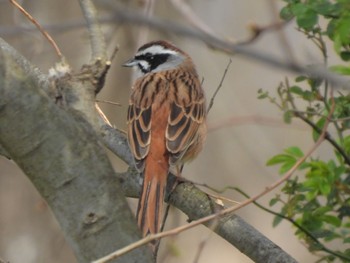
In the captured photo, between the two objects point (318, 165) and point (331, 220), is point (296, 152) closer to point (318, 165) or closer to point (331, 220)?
point (318, 165)

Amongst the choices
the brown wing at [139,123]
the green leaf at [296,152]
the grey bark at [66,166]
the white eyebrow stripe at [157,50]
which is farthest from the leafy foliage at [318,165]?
the white eyebrow stripe at [157,50]

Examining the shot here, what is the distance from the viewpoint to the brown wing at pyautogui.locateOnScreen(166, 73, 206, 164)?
13.8ft

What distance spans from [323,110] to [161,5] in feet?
16.2

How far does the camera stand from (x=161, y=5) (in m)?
8.27

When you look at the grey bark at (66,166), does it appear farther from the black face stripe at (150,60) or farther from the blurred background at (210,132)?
the blurred background at (210,132)

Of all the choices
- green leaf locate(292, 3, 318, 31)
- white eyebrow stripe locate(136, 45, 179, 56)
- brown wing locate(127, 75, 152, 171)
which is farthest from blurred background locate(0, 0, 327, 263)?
green leaf locate(292, 3, 318, 31)

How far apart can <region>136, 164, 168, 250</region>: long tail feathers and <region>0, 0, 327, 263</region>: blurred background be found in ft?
10.4

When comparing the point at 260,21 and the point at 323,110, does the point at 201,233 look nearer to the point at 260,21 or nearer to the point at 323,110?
the point at 260,21

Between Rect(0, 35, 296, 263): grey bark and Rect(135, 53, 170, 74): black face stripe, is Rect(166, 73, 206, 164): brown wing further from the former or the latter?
Rect(0, 35, 296, 263): grey bark

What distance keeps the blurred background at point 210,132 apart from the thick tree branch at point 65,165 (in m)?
4.53

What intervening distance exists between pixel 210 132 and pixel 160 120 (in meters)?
3.14

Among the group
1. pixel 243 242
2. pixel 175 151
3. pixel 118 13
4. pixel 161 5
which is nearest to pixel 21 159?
pixel 118 13

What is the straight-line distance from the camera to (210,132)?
7.48m

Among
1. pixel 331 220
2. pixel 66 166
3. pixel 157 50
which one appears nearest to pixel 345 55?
pixel 331 220
